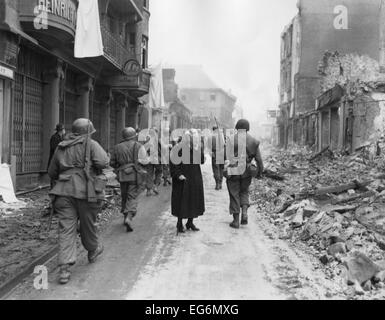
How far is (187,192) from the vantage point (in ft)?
27.0

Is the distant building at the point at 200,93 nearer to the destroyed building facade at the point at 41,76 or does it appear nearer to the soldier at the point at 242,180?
the destroyed building facade at the point at 41,76

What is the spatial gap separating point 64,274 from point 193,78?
77786 millimetres

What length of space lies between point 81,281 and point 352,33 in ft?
131

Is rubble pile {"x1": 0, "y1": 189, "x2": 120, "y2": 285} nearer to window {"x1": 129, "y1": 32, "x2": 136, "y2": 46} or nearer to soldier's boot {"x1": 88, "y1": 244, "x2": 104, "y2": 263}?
soldier's boot {"x1": 88, "y1": 244, "x2": 104, "y2": 263}

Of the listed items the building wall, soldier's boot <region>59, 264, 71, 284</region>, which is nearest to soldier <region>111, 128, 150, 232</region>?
soldier's boot <region>59, 264, 71, 284</region>

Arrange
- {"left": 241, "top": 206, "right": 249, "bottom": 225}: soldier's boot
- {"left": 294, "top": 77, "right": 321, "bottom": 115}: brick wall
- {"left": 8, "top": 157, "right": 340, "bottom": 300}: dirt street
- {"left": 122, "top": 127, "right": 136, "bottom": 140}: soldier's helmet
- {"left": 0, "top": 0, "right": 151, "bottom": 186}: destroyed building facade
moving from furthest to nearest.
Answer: {"left": 294, "top": 77, "right": 321, "bottom": 115}: brick wall < {"left": 0, "top": 0, "right": 151, "bottom": 186}: destroyed building facade < {"left": 241, "top": 206, "right": 249, "bottom": 225}: soldier's boot < {"left": 122, "top": 127, "right": 136, "bottom": 140}: soldier's helmet < {"left": 8, "top": 157, "right": 340, "bottom": 300}: dirt street

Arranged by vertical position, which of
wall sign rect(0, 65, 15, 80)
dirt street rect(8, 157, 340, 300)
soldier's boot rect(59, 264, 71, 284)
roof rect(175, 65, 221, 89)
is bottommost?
dirt street rect(8, 157, 340, 300)

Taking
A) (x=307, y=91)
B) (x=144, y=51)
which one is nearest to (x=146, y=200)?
(x=144, y=51)

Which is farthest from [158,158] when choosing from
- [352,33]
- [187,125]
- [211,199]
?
[187,125]

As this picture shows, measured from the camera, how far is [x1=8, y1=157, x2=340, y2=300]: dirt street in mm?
4973

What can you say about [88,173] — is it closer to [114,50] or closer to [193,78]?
[114,50]

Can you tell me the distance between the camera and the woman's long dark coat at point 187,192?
817 centimetres

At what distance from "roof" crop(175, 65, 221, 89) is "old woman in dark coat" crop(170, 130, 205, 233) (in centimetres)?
7240

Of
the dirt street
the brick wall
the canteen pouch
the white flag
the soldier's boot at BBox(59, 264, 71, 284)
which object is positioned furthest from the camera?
the brick wall
